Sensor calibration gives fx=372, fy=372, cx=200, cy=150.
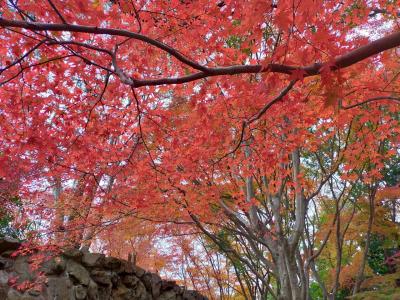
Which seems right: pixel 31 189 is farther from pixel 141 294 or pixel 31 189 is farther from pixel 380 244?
pixel 380 244

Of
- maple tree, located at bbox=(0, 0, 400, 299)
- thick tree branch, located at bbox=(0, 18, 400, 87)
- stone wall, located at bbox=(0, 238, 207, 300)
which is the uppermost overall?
maple tree, located at bbox=(0, 0, 400, 299)

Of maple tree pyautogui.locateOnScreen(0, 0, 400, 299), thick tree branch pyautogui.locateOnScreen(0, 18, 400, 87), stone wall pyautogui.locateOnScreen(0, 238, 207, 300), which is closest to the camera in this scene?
thick tree branch pyautogui.locateOnScreen(0, 18, 400, 87)

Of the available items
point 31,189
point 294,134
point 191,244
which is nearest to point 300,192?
point 294,134

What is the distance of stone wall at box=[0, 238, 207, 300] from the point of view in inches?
268

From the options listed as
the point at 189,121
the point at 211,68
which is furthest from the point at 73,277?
the point at 211,68

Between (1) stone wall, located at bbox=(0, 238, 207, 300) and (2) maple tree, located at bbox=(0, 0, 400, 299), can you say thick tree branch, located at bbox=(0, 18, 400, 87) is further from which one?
(1) stone wall, located at bbox=(0, 238, 207, 300)

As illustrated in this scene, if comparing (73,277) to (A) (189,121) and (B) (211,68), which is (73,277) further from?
(B) (211,68)

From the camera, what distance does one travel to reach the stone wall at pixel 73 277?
6801 mm

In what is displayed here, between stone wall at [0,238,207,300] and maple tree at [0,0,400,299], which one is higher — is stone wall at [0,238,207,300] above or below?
below

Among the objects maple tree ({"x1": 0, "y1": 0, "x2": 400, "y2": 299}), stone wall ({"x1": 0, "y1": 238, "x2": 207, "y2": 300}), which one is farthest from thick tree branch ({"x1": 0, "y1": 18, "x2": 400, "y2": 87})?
stone wall ({"x1": 0, "y1": 238, "x2": 207, "y2": 300})

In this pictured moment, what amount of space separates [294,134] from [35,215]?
6.15 m

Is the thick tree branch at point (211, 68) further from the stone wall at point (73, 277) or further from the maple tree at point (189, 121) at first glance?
the stone wall at point (73, 277)

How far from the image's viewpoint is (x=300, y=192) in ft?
23.8

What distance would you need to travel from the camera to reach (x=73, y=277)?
749 cm
